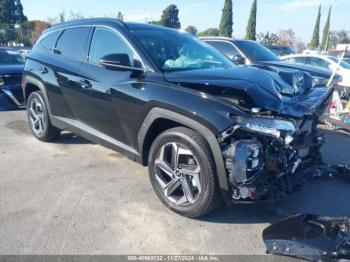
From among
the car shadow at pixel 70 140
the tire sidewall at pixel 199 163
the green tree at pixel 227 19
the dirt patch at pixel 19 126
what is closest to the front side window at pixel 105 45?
the tire sidewall at pixel 199 163

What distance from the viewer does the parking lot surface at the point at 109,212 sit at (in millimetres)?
3088

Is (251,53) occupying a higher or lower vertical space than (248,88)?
higher

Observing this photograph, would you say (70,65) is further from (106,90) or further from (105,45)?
(106,90)

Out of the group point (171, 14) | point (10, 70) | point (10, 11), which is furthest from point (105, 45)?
point (171, 14)

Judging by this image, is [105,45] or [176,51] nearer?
[176,51]

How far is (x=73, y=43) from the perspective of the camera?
4.91m

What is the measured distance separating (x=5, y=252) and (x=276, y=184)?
2340 millimetres

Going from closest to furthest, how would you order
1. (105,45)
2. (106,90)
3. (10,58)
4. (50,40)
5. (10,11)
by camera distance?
1. (106,90)
2. (105,45)
3. (50,40)
4. (10,58)
5. (10,11)

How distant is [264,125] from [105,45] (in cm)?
227

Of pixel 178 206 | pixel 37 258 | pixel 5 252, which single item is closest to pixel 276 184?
pixel 178 206

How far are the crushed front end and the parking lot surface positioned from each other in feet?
1.49

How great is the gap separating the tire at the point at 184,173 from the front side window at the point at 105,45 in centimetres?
108

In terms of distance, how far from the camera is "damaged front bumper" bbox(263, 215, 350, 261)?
2.57m

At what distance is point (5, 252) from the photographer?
2.94 meters
